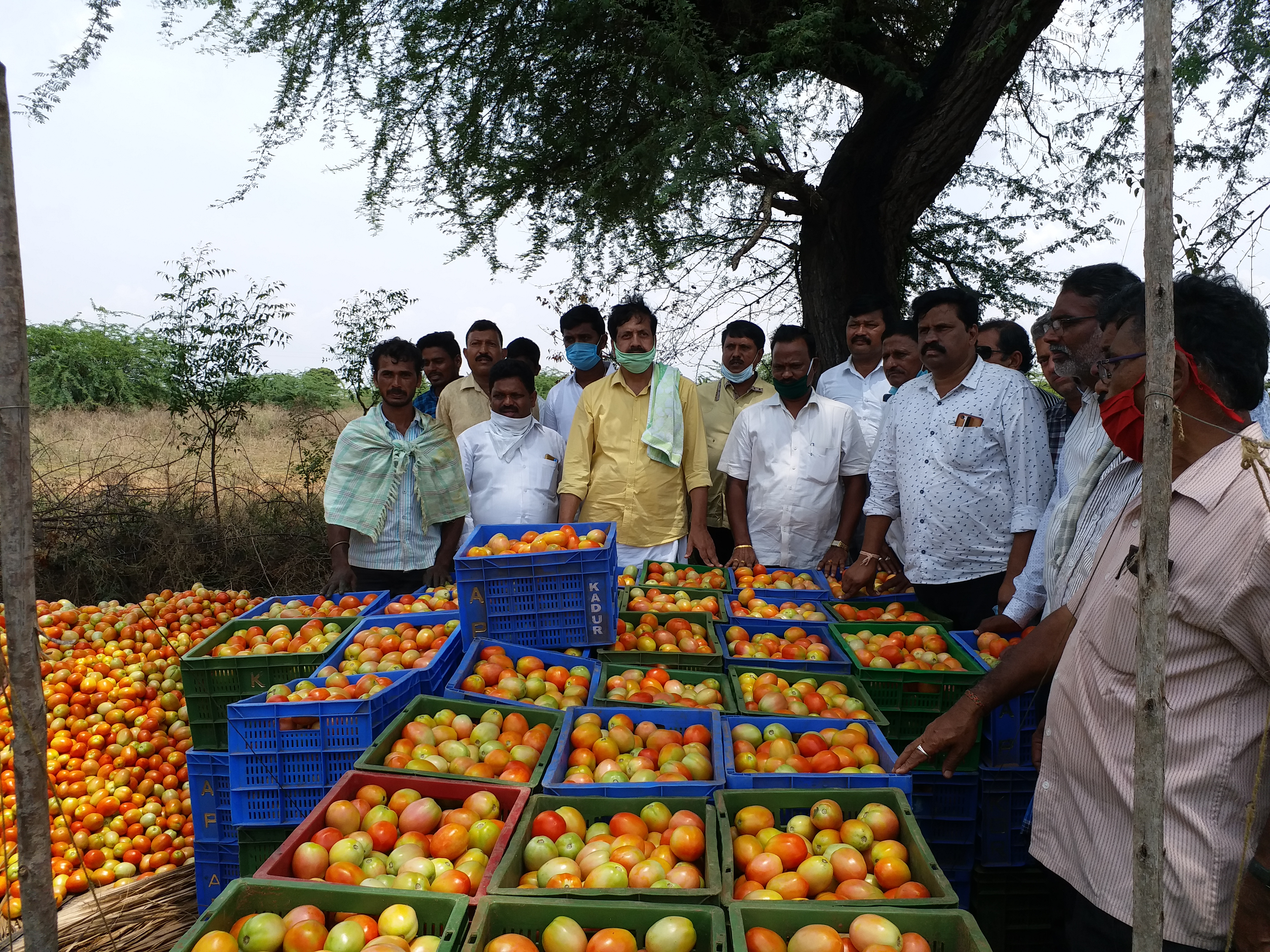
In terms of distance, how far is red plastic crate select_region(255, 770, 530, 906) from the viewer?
221 cm

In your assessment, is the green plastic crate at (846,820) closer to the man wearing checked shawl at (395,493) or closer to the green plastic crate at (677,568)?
the green plastic crate at (677,568)

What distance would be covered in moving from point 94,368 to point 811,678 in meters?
18.5

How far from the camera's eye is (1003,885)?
3.09 meters

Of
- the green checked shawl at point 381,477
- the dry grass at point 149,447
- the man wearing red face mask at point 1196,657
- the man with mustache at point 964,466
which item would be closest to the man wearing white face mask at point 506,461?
the green checked shawl at point 381,477

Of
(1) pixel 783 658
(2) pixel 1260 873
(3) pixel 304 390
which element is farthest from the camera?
(3) pixel 304 390

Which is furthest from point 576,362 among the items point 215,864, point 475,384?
point 215,864

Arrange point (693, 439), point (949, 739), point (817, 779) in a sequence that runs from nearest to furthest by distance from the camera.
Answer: point (817, 779) → point (949, 739) → point (693, 439)

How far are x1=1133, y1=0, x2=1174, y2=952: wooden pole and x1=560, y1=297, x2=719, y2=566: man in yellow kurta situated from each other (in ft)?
12.3

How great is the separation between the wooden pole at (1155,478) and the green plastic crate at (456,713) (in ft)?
5.21

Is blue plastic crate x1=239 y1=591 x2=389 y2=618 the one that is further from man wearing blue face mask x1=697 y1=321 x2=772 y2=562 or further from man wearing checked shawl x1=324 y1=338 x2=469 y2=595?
man wearing blue face mask x1=697 y1=321 x2=772 y2=562

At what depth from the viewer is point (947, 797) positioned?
3053 millimetres

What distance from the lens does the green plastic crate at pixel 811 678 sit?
305cm

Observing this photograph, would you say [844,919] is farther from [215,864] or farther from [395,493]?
[395,493]

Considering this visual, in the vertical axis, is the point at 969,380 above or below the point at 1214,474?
above
